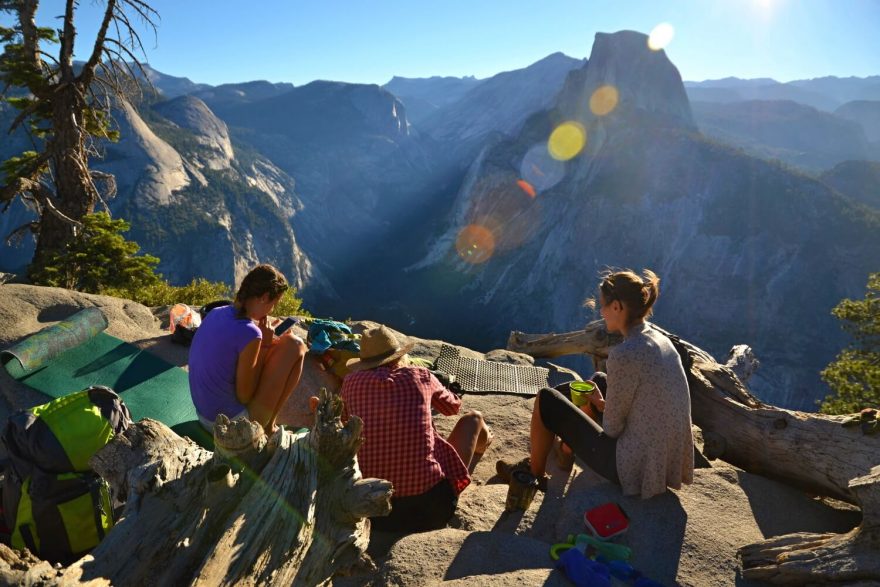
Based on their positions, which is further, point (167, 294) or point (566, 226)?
point (566, 226)

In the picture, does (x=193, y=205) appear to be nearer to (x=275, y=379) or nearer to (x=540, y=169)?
(x=540, y=169)

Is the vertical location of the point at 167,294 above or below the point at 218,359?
below

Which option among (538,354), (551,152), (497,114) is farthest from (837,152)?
(538,354)

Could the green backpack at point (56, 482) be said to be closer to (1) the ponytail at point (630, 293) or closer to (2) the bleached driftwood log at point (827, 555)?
(1) the ponytail at point (630, 293)

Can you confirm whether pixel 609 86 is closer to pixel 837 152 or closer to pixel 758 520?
pixel 758 520

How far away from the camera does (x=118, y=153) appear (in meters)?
75.4

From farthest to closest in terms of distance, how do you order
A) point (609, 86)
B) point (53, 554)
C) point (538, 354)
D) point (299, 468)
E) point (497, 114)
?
point (497, 114), point (609, 86), point (538, 354), point (53, 554), point (299, 468)

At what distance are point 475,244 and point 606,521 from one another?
9295 cm

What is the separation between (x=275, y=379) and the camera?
4.59 meters

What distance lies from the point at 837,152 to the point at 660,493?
19542 centimetres

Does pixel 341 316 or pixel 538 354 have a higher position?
pixel 538 354

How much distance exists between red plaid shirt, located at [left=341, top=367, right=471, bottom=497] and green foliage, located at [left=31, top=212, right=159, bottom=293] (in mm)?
12985

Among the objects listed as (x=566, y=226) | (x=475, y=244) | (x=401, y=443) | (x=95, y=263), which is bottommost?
(x=475, y=244)

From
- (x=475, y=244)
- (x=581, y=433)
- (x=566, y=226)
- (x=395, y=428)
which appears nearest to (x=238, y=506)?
(x=395, y=428)
